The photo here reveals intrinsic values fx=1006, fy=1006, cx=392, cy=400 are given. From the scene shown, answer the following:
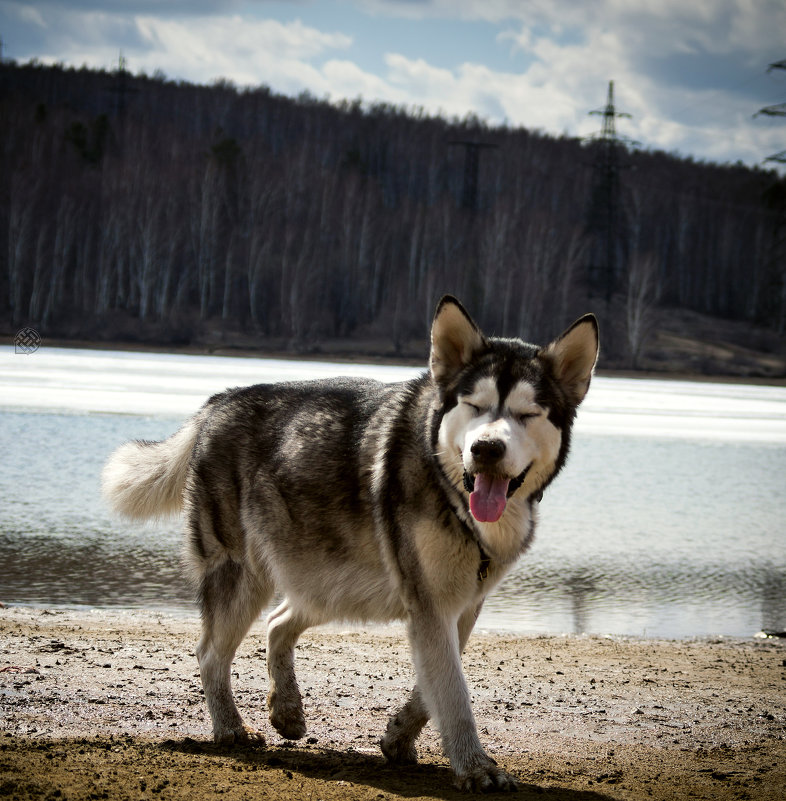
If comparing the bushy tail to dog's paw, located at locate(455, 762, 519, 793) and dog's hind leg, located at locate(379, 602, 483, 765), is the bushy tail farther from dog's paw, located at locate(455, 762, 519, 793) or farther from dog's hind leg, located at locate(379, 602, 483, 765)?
dog's paw, located at locate(455, 762, 519, 793)


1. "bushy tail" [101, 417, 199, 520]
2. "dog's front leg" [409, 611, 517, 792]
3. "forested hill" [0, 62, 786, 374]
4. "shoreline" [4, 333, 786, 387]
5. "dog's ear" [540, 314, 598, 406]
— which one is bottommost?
"shoreline" [4, 333, 786, 387]

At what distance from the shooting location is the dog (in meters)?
3.87

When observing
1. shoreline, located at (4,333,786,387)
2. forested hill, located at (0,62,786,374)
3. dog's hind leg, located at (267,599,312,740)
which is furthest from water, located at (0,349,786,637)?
forested hill, located at (0,62,786,374)

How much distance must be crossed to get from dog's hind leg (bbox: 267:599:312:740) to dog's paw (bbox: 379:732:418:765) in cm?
50

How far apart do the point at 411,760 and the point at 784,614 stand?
4.92 meters

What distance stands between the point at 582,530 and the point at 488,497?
7343 millimetres

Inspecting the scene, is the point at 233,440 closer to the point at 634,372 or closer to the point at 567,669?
the point at 567,669

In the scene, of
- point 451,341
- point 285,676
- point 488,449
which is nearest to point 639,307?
point 285,676

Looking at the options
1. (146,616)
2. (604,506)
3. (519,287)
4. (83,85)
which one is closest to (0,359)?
(604,506)

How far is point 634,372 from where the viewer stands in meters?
52.3

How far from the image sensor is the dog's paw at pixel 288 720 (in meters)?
4.56

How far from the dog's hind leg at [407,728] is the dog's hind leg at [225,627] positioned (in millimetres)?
602

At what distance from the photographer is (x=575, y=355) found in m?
4.08

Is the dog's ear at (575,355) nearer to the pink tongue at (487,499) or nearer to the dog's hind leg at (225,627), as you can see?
the pink tongue at (487,499)
